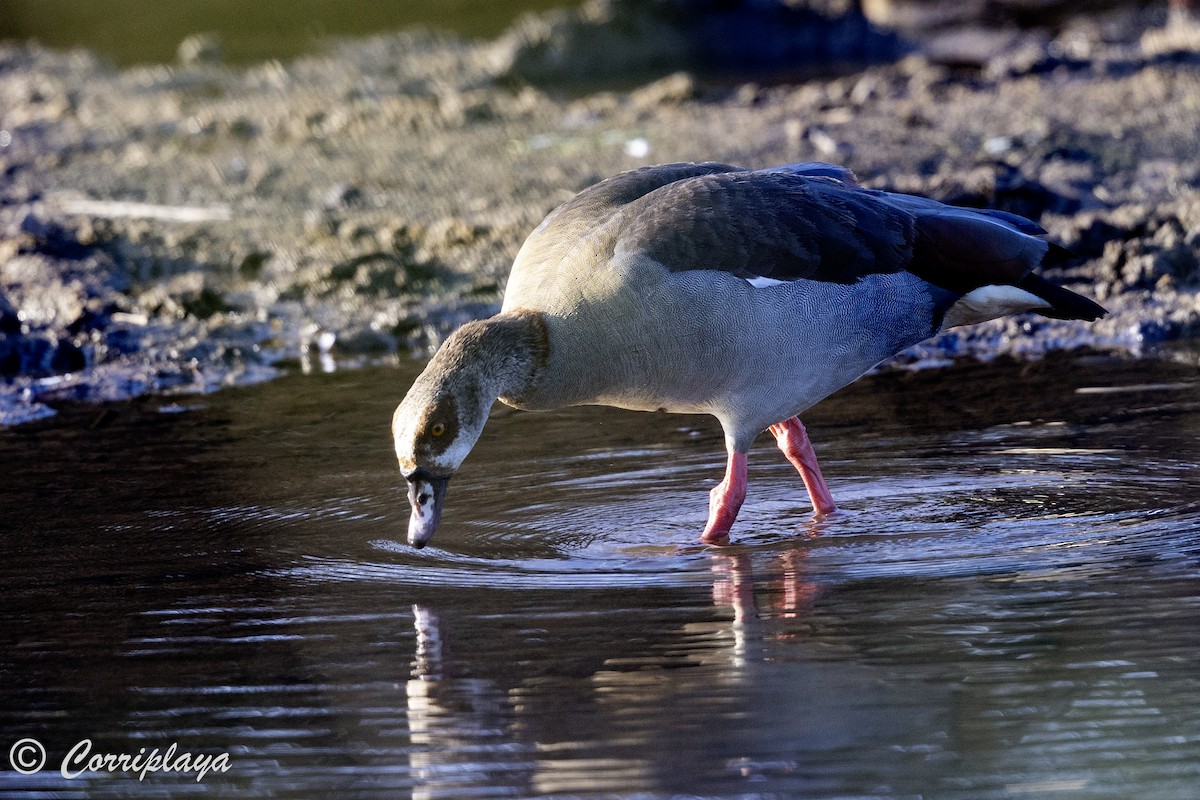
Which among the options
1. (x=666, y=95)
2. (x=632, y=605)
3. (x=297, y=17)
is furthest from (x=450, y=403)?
(x=297, y=17)

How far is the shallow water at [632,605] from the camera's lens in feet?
13.0

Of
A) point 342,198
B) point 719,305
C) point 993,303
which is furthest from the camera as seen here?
point 342,198

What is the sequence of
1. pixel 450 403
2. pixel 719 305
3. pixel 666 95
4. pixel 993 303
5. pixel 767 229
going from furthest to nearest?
pixel 666 95 < pixel 993 303 < pixel 767 229 < pixel 719 305 < pixel 450 403

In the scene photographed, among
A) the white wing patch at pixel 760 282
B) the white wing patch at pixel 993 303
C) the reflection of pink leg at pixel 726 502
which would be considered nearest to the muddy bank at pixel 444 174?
the white wing patch at pixel 993 303

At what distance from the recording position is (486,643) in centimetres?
481

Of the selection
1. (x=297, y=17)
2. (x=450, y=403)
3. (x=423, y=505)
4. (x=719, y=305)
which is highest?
(x=297, y=17)

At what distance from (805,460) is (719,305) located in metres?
0.87

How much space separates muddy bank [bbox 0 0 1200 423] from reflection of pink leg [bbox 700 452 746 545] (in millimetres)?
2782

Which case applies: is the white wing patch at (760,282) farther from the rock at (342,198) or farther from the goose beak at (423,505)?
the rock at (342,198)

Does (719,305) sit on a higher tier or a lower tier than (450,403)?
higher

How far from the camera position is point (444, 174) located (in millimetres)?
11570

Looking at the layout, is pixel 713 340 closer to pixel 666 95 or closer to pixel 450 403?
pixel 450 403

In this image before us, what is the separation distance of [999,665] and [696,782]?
104 centimetres

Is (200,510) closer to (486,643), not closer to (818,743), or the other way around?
(486,643)
